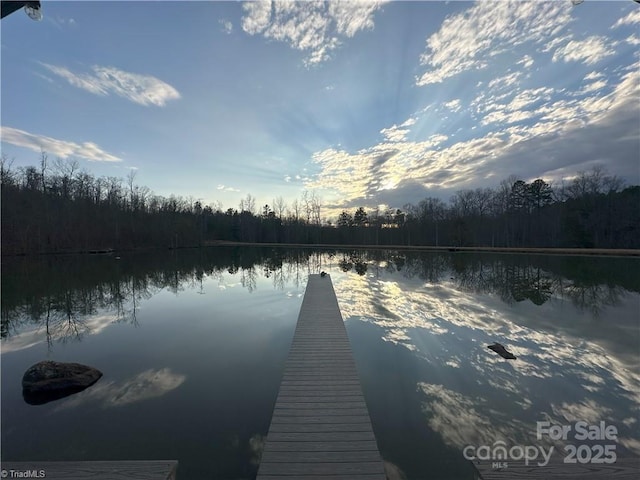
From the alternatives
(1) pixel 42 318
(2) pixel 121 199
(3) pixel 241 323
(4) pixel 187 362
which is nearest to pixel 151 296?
(1) pixel 42 318

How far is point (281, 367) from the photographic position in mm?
5859

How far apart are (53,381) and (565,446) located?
7.84m

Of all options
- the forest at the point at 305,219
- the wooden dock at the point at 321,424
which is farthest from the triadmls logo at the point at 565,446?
the forest at the point at 305,219

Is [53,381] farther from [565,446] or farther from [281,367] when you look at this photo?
[565,446]

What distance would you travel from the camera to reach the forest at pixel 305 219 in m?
29.9

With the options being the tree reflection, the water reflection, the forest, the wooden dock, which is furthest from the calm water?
the forest

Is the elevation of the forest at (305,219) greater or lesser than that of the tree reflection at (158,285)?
greater

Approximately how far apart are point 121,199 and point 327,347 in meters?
47.4

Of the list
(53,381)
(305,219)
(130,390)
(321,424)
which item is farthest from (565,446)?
(305,219)

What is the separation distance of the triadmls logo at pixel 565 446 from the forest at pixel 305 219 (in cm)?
3626

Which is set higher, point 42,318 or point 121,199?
point 121,199

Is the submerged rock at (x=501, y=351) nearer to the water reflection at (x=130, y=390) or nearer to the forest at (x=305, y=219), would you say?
the water reflection at (x=130, y=390)

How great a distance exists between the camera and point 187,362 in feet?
20.2

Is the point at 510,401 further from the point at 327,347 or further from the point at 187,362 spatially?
the point at 187,362
